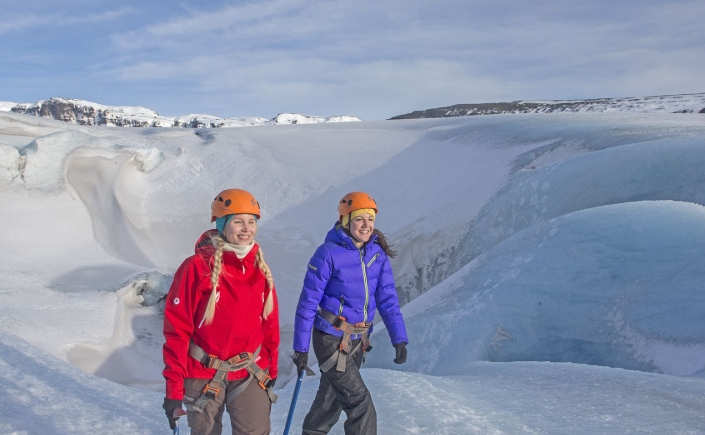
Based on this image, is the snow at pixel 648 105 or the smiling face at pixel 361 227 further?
the snow at pixel 648 105

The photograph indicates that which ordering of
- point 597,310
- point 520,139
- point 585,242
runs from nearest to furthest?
point 597,310
point 585,242
point 520,139

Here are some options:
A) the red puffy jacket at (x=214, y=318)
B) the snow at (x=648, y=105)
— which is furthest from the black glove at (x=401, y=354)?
the snow at (x=648, y=105)

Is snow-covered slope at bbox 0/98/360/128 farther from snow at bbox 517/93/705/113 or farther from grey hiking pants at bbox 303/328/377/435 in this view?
grey hiking pants at bbox 303/328/377/435

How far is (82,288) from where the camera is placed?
840 cm

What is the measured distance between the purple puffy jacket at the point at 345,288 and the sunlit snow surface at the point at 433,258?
71cm

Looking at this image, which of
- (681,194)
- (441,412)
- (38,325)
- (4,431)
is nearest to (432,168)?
(681,194)

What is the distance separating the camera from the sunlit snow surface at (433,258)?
11.7 feet

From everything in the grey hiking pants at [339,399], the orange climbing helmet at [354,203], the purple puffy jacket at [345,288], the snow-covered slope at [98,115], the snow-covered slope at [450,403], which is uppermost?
the snow-covered slope at [98,115]

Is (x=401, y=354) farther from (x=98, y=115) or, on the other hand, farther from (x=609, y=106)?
(x=98, y=115)

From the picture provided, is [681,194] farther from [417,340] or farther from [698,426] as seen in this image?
[698,426]

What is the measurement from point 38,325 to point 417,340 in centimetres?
464

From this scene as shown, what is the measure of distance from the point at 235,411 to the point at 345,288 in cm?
87

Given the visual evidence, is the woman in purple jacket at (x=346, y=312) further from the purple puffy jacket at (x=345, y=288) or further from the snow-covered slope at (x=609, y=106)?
the snow-covered slope at (x=609, y=106)

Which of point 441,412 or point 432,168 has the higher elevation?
point 432,168
